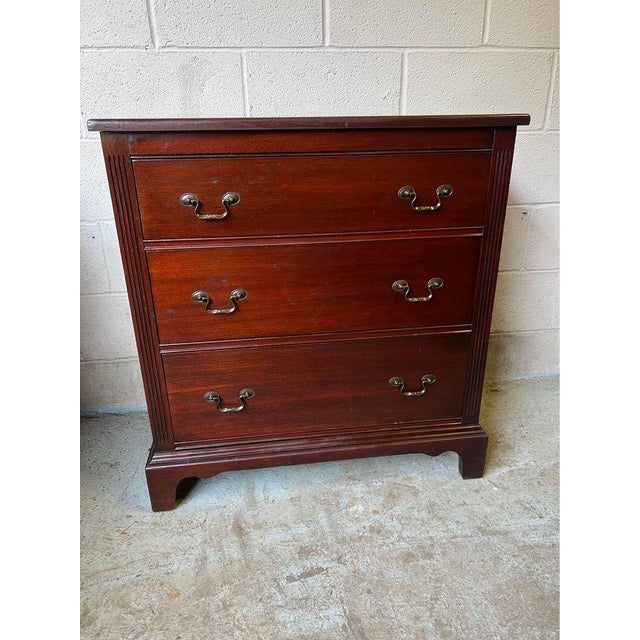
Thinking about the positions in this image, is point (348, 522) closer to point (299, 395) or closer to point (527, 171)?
point (299, 395)

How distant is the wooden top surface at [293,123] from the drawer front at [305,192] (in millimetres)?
72

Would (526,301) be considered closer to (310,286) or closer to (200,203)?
(310,286)

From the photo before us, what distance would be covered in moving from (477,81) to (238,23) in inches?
34.5

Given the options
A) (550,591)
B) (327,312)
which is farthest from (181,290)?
(550,591)

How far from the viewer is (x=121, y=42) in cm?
156

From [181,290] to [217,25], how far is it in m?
0.94

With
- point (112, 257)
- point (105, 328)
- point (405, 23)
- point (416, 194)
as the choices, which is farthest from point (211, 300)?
point (405, 23)

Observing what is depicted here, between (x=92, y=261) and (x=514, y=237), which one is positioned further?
(x=514, y=237)

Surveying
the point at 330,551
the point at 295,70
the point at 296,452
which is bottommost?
the point at 330,551

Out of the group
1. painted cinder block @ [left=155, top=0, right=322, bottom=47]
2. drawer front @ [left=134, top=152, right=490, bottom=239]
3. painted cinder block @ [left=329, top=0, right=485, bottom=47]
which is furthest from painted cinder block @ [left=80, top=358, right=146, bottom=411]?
painted cinder block @ [left=329, top=0, right=485, bottom=47]

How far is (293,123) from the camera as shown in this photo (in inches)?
44.9

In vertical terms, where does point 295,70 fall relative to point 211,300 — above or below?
above

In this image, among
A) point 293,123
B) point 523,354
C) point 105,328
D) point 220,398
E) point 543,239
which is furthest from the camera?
point 523,354

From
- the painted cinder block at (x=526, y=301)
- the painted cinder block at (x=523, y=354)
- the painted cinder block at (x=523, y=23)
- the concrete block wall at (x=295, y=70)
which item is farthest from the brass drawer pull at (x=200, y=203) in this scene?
the painted cinder block at (x=523, y=354)
